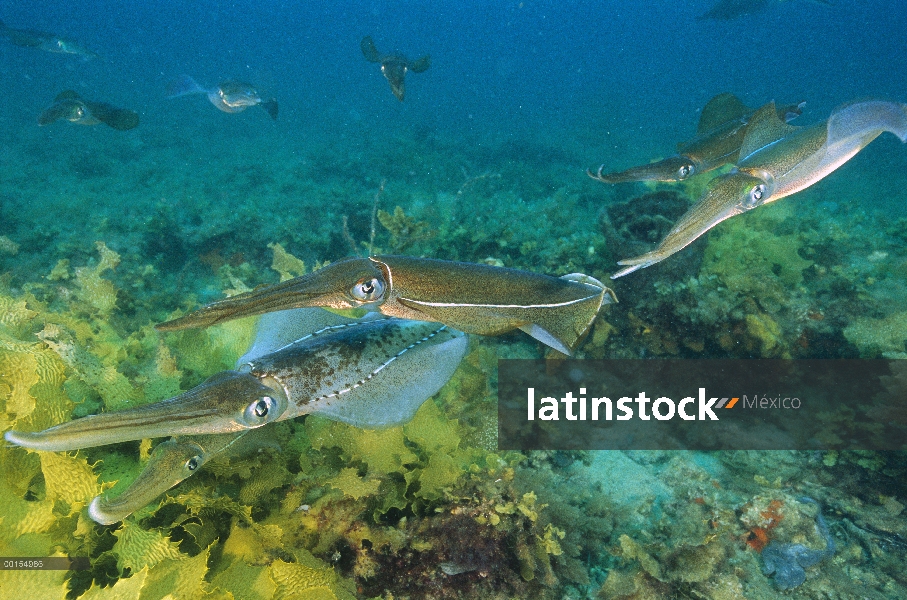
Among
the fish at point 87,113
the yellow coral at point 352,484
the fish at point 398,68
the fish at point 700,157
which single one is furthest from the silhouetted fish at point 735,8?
the yellow coral at point 352,484

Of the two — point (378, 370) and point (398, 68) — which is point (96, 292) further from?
point (398, 68)

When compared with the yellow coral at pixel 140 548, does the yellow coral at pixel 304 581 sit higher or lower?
lower

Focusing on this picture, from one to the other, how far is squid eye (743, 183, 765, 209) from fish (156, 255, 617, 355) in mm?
839

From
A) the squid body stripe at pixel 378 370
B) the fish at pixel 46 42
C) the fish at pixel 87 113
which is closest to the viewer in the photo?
the squid body stripe at pixel 378 370

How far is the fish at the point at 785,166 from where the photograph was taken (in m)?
2.00

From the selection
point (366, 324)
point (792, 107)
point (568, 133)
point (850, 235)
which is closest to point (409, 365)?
point (366, 324)

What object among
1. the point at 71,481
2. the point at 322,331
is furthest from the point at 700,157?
the point at 71,481

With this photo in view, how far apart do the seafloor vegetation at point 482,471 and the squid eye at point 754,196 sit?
2108 mm

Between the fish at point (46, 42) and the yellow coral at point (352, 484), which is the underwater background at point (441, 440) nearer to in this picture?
the yellow coral at point (352, 484)

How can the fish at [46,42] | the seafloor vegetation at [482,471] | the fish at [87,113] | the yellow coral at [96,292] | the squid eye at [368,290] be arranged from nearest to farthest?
1. the squid eye at [368,290]
2. the seafloor vegetation at [482,471]
3. the yellow coral at [96,292]
4. the fish at [87,113]
5. the fish at [46,42]

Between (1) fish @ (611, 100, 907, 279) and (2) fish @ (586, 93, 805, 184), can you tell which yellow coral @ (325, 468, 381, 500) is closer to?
(1) fish @ (611, 100, 907, 279)

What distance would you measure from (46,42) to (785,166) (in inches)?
593

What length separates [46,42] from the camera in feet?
34.4

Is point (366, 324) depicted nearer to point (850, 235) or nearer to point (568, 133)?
point (850, 235)
